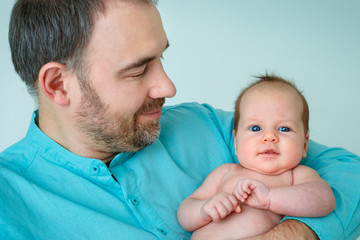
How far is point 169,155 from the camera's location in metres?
2.06

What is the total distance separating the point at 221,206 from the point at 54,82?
34.7 inches

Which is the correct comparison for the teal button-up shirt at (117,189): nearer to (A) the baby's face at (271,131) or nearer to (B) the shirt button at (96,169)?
(B) the shirt button at (96,169)

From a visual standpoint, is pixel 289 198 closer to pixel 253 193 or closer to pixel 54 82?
pixel 253 193

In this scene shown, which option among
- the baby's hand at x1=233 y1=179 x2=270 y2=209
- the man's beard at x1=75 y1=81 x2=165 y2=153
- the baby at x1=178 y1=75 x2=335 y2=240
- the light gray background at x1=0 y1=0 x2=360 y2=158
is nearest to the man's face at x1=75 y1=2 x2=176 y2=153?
the man's beard at x1=75 y1=81 x2=165 y2=153

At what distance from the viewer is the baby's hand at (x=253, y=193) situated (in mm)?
1578

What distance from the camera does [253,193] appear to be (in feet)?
5.31

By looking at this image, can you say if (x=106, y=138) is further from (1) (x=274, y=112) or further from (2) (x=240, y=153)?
(1) (x=274, y=112)

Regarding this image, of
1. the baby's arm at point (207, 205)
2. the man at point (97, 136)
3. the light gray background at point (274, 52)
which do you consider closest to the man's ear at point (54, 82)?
the man at point (97, 136)

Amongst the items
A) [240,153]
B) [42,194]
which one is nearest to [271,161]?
[240,153]

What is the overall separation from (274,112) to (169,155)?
0.55 meters

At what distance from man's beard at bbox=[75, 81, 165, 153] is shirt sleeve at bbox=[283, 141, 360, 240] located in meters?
0.70

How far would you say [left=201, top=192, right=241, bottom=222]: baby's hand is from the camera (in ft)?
5.18

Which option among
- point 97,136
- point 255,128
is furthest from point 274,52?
point 97,136

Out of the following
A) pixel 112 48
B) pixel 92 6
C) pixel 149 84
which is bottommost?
pixel 149 84
